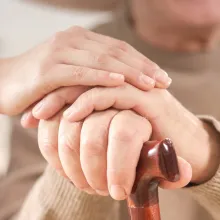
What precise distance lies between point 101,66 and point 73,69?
0.03 metres

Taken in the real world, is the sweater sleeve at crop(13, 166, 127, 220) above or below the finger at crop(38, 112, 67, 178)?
below

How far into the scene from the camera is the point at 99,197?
699 millimetres

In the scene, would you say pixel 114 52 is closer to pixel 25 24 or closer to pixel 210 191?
pixel 210 191

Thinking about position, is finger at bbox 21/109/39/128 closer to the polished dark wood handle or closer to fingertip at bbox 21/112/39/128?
fingertip at bbox 21/112/39/128

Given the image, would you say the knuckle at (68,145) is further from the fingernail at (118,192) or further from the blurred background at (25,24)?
the blurred background at (25,24)

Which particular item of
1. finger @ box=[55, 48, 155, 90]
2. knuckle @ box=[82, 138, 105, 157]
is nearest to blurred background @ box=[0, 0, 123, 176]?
finger @ box=[55, 48, 155, 90]

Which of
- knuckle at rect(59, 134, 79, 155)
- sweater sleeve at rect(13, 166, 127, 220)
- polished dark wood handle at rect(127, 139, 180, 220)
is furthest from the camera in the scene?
sweater sleeve at rect(13, 166, 127, 220)

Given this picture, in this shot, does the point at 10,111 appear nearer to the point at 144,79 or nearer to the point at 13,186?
the point at 144,79

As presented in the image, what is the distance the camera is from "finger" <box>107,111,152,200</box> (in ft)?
1.39

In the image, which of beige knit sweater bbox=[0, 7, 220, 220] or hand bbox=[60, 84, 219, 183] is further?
beige knit sweater bbox=[0, 7, 220, 220]

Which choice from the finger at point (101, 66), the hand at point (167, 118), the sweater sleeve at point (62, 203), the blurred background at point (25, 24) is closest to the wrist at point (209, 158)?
the hand at point (167, 118)

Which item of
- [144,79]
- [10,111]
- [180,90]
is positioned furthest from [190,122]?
[180,90]

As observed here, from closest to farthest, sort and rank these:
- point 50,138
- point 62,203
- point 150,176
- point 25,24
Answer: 1. point 150,176
2. point 50,138
3. point 62,203
4. point 25,24

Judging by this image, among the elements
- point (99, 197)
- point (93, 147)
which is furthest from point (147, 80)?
point (99, 197)
